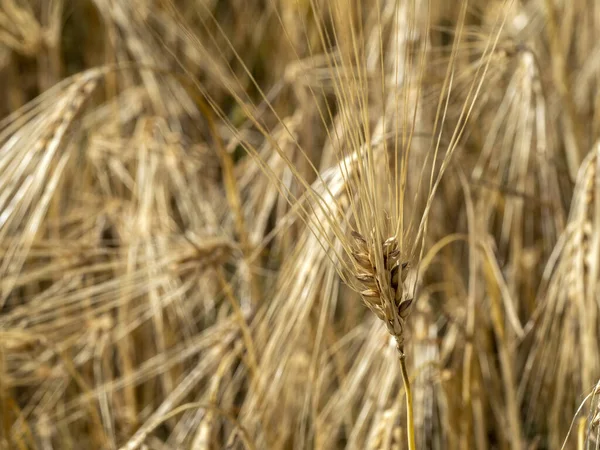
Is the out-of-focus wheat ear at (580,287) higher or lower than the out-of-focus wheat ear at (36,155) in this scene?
lower

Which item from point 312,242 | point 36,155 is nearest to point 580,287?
point 312,242

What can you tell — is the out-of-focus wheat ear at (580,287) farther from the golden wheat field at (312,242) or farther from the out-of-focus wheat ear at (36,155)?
the out-of-focus wheat ear at (36,155)

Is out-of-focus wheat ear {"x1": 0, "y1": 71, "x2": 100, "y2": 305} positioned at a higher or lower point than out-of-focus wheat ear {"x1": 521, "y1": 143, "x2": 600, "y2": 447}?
higher

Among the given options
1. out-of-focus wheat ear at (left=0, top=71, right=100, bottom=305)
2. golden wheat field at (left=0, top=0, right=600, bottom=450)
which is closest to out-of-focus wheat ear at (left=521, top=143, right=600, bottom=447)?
golden wheat field at (left=0, top=0, right=600, bottom=450)

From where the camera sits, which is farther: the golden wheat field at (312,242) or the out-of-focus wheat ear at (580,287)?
the out-of-focus wheat ear at (580,287)

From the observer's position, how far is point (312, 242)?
0.66 meters

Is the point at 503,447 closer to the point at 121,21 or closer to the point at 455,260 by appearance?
the point at 455,260

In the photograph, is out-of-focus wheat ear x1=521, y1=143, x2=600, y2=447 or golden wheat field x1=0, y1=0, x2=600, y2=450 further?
out-of-focus wheat ear x1=521, y1=143, x2=600, y2=447

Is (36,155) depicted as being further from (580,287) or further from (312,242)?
(580,287)

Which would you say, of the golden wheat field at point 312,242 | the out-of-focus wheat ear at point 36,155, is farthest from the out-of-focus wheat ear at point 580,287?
the out-of-focus wheat ear at point 36,155

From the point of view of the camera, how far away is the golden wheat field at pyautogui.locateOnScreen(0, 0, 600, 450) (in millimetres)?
538

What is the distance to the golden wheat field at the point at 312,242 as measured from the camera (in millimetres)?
538

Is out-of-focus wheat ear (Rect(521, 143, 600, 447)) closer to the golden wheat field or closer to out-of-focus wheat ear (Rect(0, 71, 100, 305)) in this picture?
the golden wheat field

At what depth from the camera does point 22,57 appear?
1623 millimetres
